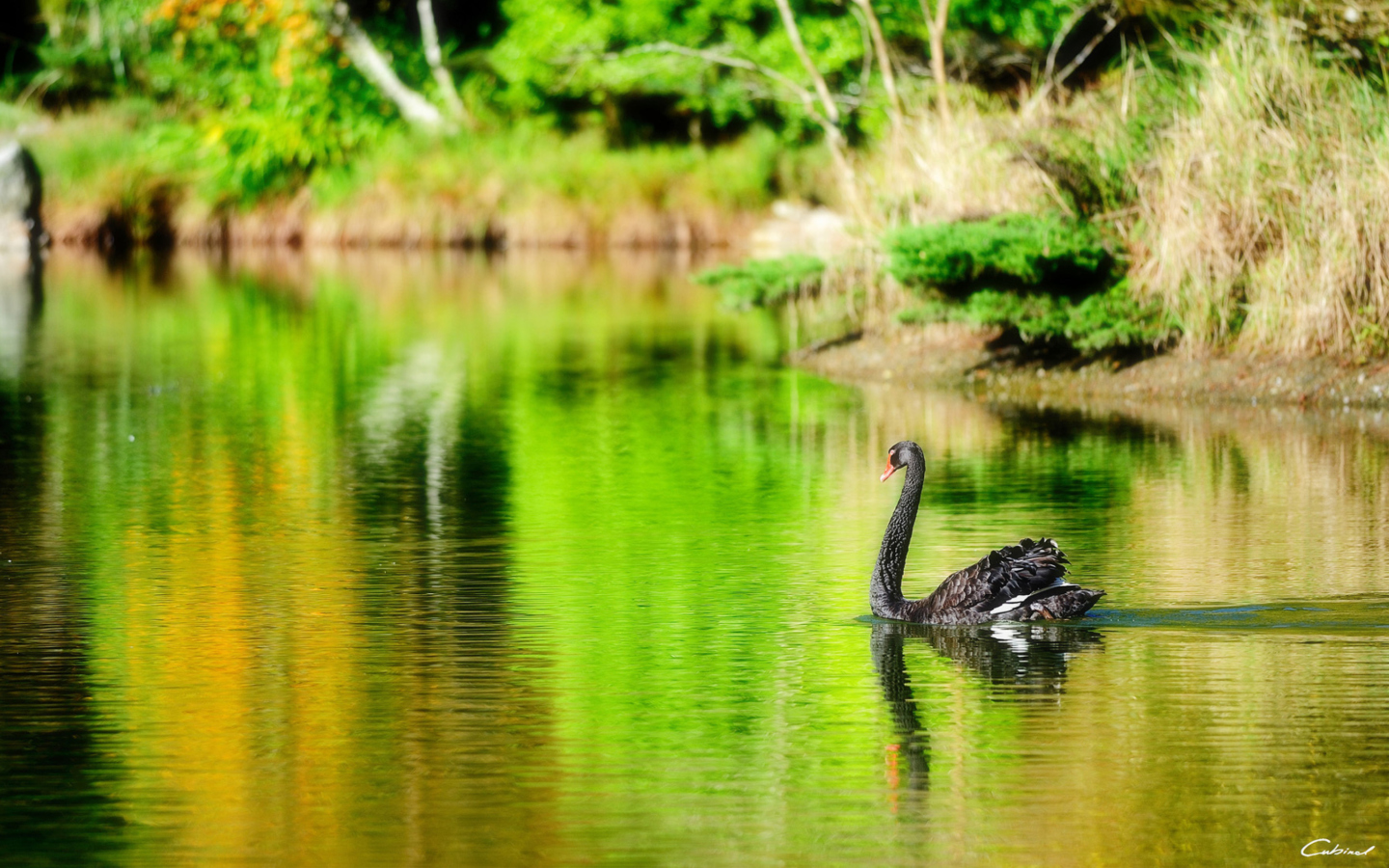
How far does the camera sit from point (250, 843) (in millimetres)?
6781

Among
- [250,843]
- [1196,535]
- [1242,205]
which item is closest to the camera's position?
[250,843]

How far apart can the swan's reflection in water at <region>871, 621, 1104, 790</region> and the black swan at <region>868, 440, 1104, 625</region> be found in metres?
0.06

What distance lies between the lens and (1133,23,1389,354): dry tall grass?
17547mm

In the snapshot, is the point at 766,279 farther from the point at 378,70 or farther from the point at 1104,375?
the point at 378,70

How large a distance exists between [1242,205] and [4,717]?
12.4 meters

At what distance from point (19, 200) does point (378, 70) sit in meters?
7.91

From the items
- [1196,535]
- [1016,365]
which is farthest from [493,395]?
[1196,535]

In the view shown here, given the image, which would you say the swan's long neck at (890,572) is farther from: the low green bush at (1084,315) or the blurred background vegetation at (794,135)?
the low green bush at (1084,315)

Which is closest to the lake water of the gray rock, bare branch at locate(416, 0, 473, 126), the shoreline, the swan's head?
the shoreline


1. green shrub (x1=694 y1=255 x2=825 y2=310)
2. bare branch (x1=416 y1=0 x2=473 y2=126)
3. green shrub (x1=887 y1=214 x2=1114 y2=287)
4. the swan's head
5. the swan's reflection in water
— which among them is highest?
bare branch (x1=416 y1=0 x2=473 y2=126)

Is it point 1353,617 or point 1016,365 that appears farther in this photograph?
point 1016,365

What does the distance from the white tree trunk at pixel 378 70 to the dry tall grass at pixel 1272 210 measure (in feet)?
102

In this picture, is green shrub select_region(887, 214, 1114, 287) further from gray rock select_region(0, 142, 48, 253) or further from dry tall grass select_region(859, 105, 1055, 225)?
gray rock select_region(0, 142, 48, 253)

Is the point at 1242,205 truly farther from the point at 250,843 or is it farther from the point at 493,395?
the point at 250,843
